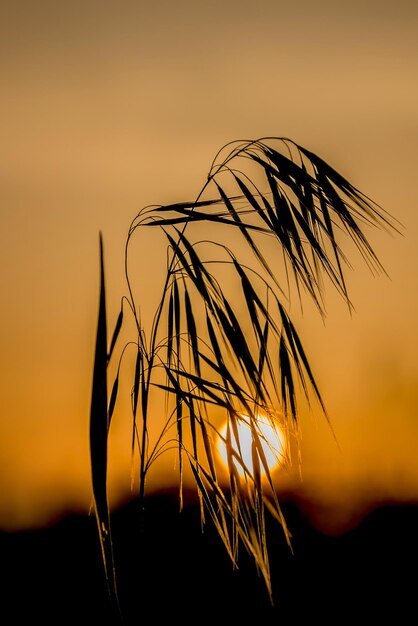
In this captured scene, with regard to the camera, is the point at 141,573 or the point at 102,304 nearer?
the point at 102,304

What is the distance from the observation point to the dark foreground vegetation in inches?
248

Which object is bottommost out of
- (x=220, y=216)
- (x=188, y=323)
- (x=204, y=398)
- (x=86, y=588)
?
(x=86, y=588)

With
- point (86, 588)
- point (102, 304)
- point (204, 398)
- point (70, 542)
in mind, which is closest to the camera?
point (102, 304)

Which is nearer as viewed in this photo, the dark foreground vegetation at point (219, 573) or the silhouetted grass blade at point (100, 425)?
the silhouetted grass blade at point (100, 425)

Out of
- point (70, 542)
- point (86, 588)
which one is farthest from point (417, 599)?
point (70, 542)

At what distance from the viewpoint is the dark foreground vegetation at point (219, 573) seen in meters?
6.30

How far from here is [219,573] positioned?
695cm

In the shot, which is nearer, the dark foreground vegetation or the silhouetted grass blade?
the silhouetted grass blade

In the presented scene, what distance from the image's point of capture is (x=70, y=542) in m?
7.75

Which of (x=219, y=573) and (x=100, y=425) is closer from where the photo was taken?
(x=100, y=425)

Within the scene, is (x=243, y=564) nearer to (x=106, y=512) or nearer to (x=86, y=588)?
(x=86, y=588)

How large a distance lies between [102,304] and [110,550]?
440 mm

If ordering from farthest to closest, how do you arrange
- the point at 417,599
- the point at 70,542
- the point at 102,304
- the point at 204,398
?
the point at 70,542
the point at 417,599
the point at 204,398
the point at 102,304

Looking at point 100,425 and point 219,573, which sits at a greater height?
point 100,425
